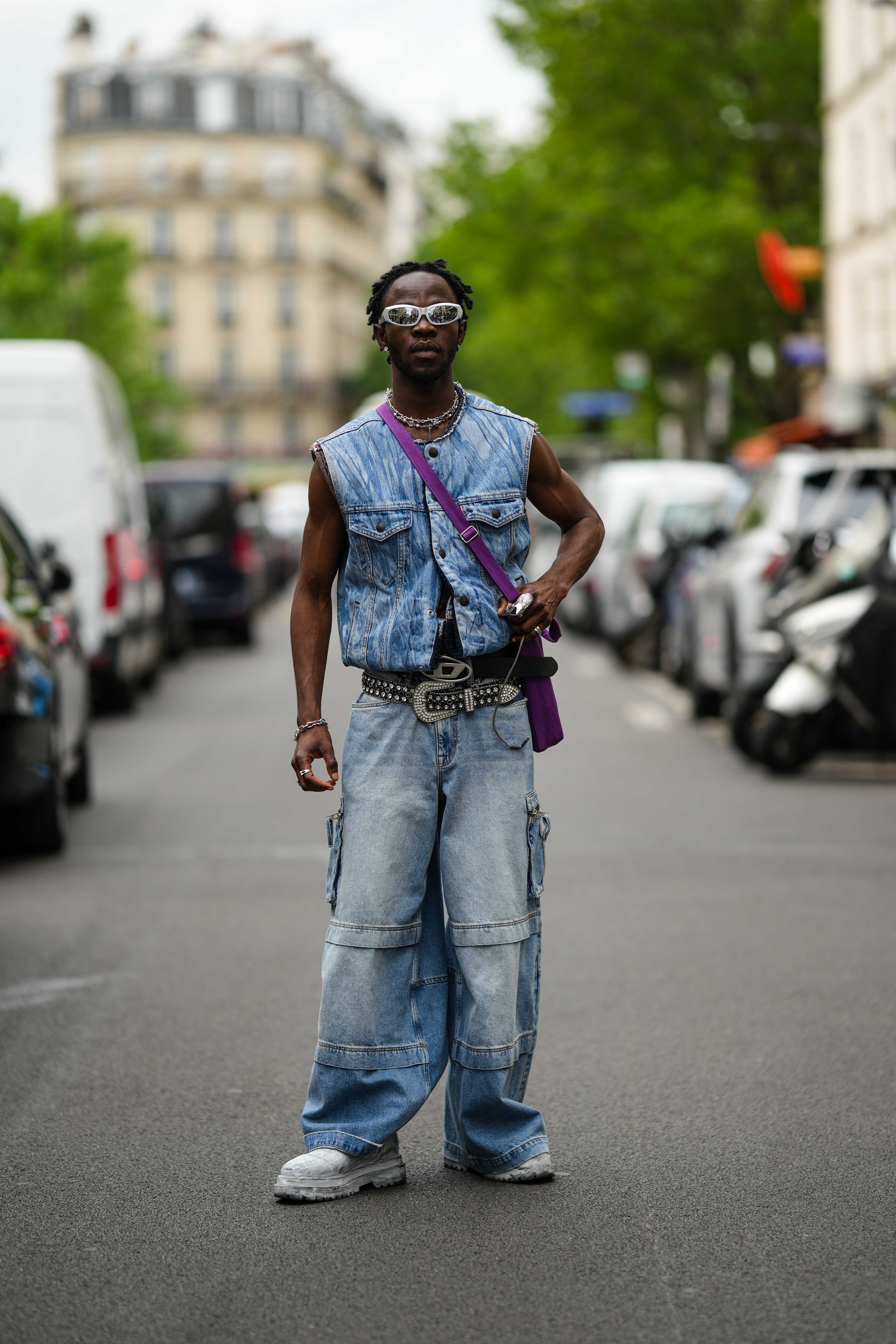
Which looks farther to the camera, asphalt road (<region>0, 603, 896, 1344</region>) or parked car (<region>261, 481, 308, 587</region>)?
parked car (<region>261, 481, 308, 587</region>)

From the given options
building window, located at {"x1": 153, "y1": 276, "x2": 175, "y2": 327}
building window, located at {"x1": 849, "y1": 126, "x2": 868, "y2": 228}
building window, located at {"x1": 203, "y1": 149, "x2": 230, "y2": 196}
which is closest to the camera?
building window, located at {"x1": 849, "y1": 126, "x2": 868, "y2": 228}

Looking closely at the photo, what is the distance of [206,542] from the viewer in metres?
24.3

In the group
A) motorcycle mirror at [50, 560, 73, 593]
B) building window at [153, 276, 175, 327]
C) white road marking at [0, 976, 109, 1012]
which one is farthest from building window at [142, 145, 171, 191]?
white road marking at [0, 976, 109, 1012]

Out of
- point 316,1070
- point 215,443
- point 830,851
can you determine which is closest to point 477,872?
point 316,1070

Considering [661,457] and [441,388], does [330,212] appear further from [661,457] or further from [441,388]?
[441,388]

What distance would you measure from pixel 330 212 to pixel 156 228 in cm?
881

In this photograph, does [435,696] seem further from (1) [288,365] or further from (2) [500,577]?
(1) [288,365]

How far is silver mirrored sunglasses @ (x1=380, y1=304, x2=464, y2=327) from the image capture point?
15.1 ft

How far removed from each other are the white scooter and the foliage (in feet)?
88.0

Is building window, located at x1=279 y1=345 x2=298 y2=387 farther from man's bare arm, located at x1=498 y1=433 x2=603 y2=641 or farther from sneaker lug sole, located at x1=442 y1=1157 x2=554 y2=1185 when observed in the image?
sneaker lug sole, located at x1=442 y1=1157 x2=554 y2=1185

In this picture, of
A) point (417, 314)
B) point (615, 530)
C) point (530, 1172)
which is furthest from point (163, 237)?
point (530, 1172)

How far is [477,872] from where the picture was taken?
4641 mm

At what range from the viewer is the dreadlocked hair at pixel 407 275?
470 cm

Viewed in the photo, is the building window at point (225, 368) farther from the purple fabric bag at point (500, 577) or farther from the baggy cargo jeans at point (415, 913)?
the baggy cargo jeans at point (415, 913)
